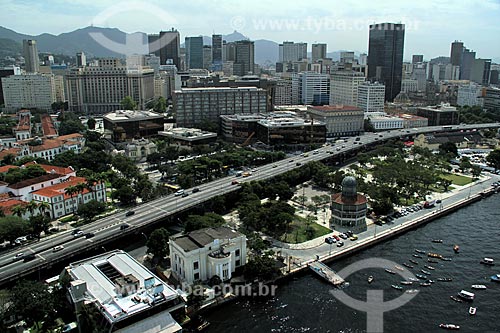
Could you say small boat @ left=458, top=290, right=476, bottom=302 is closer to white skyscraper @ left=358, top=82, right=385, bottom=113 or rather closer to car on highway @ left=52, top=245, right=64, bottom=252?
car on highway @ left=52, top=245, right=64, bottom=252

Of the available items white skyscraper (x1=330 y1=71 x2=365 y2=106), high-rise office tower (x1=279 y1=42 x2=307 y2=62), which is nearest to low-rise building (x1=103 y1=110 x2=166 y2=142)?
white skyscraper (x1=330 y1=71 x2=365 y2=106)

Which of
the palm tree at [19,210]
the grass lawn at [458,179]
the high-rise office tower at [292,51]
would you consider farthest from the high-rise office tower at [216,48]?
the palm tree at [19,210]

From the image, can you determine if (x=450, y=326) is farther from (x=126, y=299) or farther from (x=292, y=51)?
(x=292, y=51)

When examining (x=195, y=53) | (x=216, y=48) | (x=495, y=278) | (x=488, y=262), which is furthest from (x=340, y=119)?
(x=195, y=53)

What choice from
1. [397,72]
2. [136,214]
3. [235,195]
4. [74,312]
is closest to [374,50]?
[397,72]

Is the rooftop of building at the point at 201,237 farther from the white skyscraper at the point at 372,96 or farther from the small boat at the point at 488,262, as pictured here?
the white skyscraper at the point at 372,96

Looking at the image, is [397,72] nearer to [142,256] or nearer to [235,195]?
[235,195]
